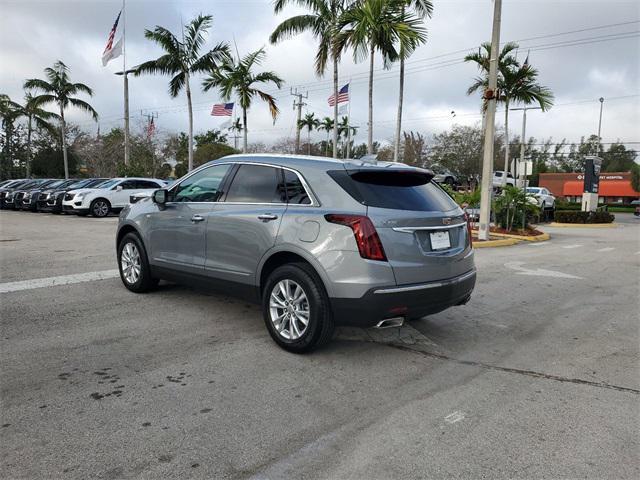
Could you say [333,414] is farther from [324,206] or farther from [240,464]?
[324,206]

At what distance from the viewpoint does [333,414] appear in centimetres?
341

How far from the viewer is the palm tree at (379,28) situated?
16391mm

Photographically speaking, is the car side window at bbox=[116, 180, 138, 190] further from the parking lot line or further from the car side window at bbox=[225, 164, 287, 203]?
the car side window at bbox=[225, 164, 287, 203]

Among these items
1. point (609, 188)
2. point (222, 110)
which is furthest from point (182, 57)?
point (609, 188)

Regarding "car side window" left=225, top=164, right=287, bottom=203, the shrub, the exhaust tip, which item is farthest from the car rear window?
the shrub

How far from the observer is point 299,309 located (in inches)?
173

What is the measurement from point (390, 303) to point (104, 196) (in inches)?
776

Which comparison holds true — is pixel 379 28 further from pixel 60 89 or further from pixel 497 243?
pixel 60 89

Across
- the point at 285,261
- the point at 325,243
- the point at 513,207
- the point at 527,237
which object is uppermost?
the point at 513,207

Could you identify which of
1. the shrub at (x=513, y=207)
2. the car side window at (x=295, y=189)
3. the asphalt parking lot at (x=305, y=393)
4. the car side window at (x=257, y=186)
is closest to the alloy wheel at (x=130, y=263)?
the asphalt parking lot at (x=305, y=393)

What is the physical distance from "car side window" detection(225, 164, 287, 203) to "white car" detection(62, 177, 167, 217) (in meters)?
16.8

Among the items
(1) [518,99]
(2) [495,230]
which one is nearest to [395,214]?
(2) [495,230]

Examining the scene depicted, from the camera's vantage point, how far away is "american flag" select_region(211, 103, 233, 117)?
28.8 metres

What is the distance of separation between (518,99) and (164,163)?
38.6 meters
